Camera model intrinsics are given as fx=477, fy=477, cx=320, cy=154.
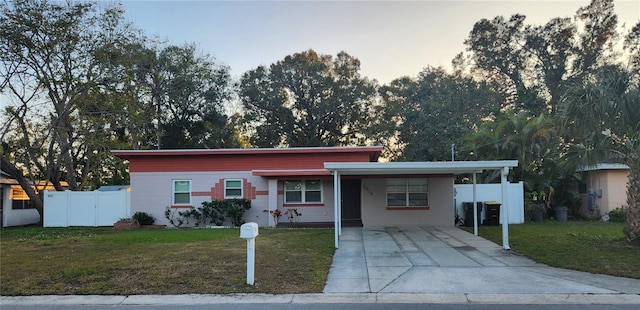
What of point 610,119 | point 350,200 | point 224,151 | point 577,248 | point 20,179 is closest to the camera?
point 577,248

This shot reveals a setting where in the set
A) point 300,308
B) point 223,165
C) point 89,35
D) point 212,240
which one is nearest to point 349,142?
point 223,165

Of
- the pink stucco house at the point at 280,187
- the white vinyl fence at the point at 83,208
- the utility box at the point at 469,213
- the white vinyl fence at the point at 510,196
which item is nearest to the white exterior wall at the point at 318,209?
the pink stucco house at the point at 280,187

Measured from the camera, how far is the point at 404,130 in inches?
1281

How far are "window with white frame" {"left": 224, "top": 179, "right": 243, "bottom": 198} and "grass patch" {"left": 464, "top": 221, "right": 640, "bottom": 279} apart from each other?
981 cm

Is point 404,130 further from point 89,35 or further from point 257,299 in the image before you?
point 257,299

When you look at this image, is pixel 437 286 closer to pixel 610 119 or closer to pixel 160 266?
pixel 160 266

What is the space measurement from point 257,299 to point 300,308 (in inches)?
33.7

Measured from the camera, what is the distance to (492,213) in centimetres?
1923

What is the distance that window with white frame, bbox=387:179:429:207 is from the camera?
19875 mm

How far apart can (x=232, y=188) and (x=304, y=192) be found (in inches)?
121

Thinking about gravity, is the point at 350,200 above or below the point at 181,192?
below

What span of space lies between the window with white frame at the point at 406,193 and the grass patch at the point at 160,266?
6181 millimetres

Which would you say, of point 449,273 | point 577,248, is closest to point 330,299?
point 449,273

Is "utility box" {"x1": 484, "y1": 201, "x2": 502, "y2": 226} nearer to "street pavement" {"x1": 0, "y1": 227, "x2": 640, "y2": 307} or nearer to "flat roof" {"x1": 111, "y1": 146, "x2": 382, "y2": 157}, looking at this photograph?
"flat roof" {"x1": 111, "y1": 146, "x2": 382, "y2": 157}
